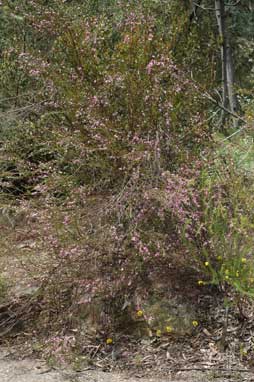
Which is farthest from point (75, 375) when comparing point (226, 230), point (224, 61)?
point (224, 61)

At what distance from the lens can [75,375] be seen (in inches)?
161

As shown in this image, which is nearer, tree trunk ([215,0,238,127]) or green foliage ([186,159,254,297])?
green foliage ([186,159,254,297])

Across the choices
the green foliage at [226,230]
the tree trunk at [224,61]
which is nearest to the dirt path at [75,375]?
the green foliage at [226,230]

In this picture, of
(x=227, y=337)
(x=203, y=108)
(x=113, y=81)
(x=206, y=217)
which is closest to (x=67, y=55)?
(x=113, y=81)

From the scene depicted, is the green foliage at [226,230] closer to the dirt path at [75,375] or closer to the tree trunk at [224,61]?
the dirt path at [75,375]

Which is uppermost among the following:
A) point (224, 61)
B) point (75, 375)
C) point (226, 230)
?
point (224, 61)

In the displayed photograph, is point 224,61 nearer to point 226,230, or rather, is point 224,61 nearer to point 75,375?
point 226,230

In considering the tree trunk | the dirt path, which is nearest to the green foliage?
the dirt path

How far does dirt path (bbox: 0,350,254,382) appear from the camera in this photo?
3926mm

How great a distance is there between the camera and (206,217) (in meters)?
4.24

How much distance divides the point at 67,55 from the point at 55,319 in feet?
7.90

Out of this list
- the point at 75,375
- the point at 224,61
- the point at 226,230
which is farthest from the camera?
the point at 224,61

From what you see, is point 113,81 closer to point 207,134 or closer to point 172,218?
point 207,134

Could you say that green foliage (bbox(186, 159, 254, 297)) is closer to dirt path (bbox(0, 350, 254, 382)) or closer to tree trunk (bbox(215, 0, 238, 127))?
dirt path (bbox(0, 350, 254, 382))
